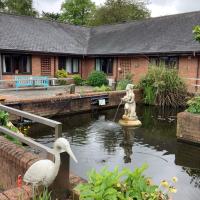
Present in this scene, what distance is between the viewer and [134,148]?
8.09 meters

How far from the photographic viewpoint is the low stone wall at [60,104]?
11.4m

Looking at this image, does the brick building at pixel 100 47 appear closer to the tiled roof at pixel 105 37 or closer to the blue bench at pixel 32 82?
the tiled roof at pixel 105 37

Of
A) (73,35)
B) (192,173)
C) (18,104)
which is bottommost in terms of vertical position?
(192,173)

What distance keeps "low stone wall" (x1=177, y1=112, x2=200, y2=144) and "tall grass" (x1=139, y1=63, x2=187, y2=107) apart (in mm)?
6609

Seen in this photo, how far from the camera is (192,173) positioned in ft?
21.0

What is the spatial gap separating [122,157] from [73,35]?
20.4m

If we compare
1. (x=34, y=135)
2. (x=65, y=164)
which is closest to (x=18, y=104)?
(x=34, y=135)

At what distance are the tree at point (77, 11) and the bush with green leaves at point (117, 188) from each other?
50.4 metres

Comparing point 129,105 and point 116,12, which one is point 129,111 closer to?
point 129,105

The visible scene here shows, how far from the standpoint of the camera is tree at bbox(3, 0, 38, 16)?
4094 centimetres

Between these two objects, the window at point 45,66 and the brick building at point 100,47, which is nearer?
the brick building at point 100,47

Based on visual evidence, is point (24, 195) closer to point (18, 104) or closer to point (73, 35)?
point (18, 104)

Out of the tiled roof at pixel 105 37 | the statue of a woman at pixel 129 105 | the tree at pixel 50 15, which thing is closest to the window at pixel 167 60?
the tiled roof at pixel 105 37

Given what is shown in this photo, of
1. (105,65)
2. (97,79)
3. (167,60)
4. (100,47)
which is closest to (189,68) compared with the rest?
(167,60)
